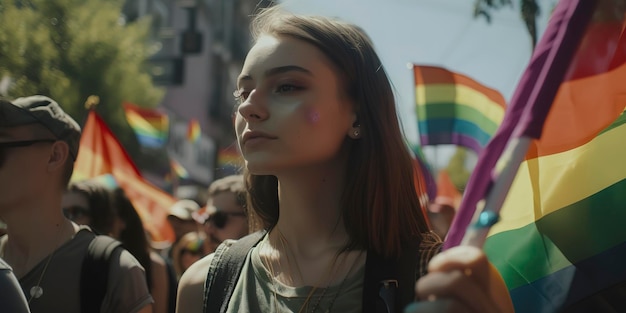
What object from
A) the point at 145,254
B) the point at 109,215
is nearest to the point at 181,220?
the point at 109,215

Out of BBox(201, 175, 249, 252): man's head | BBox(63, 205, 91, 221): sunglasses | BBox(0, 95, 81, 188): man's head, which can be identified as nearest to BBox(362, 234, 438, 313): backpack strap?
BBox(0, 95, 81, 188): man's head

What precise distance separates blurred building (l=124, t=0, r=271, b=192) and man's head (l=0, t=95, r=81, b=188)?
22519 millimetres

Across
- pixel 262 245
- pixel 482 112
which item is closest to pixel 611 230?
pixel 262 245

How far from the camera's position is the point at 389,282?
1.95 metres

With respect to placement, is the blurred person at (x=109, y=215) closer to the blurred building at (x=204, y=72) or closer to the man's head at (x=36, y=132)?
the man's head at (x=36, y=132)

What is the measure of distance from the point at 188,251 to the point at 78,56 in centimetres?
311

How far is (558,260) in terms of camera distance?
1.90 meters

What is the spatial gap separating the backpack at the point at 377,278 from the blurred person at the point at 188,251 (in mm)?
3957

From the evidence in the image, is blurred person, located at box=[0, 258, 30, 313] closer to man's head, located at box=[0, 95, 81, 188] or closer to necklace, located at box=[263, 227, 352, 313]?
necklace, located at box=[263, 227, 352, 313]

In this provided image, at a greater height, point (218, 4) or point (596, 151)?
point (596, 151)

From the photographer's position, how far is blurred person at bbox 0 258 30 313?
2.05 m

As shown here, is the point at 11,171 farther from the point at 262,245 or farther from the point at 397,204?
the point at 397,204

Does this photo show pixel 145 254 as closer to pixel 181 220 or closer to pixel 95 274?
pixel 95 274

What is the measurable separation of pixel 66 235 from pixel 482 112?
11.7ft
